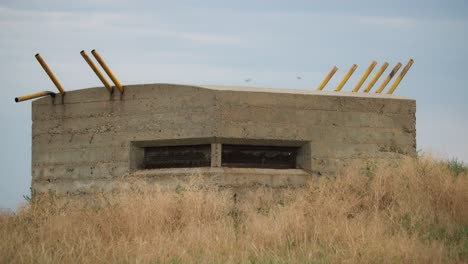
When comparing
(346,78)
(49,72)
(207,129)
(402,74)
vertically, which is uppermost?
(402,74)

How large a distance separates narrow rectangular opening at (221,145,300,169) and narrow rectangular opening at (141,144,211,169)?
1.06ft

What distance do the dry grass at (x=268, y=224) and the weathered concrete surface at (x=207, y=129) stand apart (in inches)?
14.9

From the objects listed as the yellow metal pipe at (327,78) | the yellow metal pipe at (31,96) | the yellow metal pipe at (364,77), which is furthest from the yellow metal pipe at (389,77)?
the yellow metal pipe at (31,96)

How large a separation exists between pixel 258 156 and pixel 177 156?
1420mm

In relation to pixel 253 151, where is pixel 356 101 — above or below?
above

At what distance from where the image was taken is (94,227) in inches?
402

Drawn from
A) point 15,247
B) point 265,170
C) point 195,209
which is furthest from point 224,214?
point 15,247

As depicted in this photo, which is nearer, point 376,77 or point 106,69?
point 106,69

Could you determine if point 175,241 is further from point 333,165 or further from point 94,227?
point 333,165

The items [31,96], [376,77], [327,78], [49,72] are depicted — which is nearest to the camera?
[49,72]

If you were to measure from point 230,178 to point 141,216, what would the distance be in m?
1.94

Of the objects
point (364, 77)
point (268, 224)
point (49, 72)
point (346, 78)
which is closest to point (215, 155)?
point (268, 224)

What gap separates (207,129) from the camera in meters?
11.5

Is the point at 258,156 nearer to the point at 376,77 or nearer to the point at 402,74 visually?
the point at 376,77
